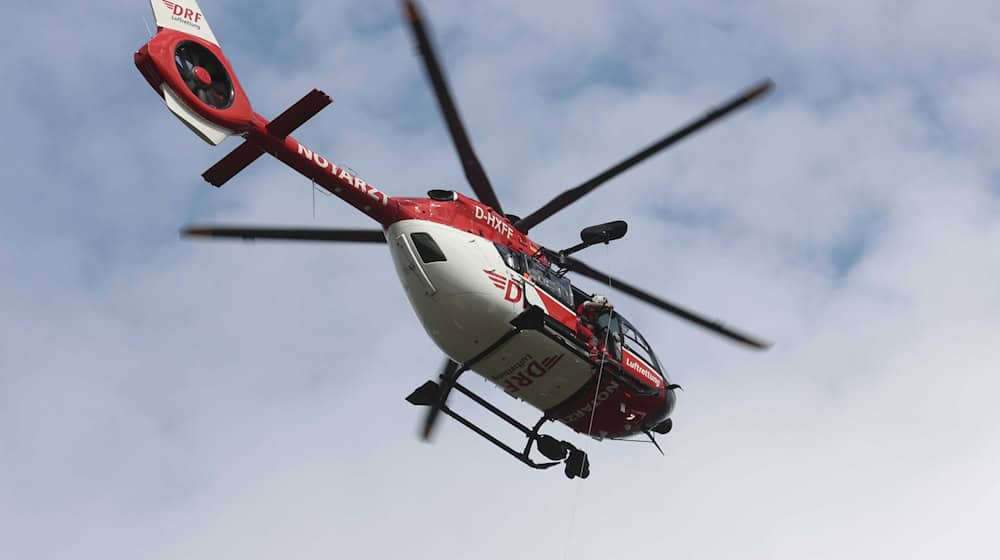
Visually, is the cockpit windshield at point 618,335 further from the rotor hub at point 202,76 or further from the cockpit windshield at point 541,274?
the rotor hub at point 202,76

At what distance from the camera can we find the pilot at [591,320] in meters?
23.0

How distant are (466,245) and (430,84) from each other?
9.80 feet

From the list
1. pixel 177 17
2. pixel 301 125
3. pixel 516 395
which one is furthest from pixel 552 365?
pixel 177 17

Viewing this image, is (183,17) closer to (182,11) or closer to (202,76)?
(182,11)

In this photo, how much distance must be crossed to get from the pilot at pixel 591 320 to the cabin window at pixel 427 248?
3070mm

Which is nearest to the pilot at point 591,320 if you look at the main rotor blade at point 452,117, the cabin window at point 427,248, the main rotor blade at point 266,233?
the main rotor blade at point 452,117

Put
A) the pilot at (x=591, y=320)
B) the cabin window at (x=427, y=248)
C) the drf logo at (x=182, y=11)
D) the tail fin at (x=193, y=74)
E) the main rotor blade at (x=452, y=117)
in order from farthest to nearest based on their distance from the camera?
the pilot at (x=591, y=320)
the cabin window at (x=427, y=248)
the drf logo at (x=182, y=11)
the tail fin at (x=193, y=74)
the main rotor blade at (x=452, y=117)

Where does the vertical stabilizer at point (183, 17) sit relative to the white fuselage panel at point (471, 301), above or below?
above

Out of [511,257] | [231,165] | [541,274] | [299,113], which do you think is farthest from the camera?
[541,274]

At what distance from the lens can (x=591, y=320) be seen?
76.4 ft

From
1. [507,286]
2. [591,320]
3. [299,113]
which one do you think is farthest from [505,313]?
[299,113]

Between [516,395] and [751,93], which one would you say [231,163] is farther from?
[751,93]

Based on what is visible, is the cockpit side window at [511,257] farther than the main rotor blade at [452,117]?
Yes

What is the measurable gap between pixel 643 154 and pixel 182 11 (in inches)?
311
